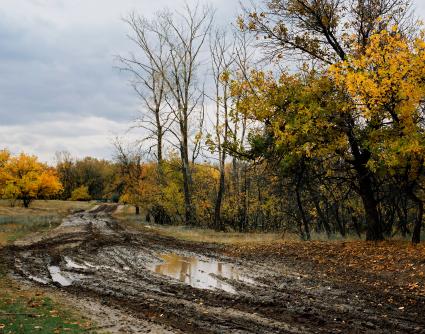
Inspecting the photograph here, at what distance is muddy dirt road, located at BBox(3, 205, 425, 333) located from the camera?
763 centimetres

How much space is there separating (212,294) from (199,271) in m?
3.93

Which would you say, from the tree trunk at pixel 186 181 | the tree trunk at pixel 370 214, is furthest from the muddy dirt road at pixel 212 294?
the tree trunk at pixel 186 181

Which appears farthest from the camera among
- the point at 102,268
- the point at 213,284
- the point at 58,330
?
the point at 102,268

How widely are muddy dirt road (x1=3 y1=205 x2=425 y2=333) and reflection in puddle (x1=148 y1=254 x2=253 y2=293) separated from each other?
0.03 meters

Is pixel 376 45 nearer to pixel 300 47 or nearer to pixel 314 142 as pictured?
pixel 314 142

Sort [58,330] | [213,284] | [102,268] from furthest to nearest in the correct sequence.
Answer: [102,268]
[213,284]
[58,330]

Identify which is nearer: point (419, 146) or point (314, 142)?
point (419, 146)

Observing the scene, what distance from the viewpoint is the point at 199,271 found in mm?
14078

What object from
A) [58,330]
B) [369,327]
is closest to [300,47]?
[369,327]

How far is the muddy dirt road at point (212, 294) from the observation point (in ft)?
25.0

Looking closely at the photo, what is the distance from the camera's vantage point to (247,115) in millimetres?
19031

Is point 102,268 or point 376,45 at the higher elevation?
point 376,45

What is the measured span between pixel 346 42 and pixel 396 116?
473cm

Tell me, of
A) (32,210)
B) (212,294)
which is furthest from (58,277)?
(32,210)
